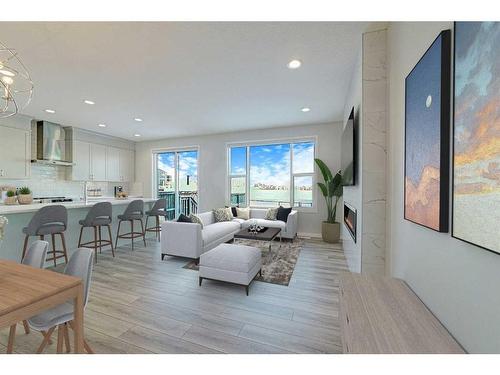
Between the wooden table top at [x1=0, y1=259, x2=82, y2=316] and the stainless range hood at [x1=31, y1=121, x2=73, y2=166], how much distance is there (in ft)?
15.8

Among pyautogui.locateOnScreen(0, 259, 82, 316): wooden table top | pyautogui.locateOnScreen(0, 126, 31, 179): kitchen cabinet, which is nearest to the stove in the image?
pyautogui.locateOnScreen(0, 126, 31, 179): kitchen cabinet

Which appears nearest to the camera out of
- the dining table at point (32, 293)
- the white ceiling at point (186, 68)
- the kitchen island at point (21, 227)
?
the dining table at point (32, 293)

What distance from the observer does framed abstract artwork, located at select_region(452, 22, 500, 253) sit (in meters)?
0.68

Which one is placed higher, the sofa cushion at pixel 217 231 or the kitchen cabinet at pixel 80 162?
the kitchen cabinet at pixel 80 162

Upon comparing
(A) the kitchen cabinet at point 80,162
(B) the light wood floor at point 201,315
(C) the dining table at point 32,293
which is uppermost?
(A) the kitchen cabinet at point 80,162

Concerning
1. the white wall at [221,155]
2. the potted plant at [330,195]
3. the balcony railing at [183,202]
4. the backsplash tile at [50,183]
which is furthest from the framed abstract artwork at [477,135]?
the backsplash tile at [50,183]

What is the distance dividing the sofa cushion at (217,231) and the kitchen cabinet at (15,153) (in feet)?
14.0

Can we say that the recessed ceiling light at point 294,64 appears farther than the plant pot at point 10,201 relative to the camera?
No

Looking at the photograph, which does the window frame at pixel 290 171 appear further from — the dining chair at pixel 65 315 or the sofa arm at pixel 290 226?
the dining chair at pixel 65 315

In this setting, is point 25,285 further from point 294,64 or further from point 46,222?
point 294,64

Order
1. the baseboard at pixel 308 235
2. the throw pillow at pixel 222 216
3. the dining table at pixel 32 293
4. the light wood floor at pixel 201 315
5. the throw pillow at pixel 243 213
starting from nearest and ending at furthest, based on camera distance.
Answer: the dining table at pixel 32 293, the light wood floor at pixel 201 315, the throw pillow at pixel 222 216, the baseboard at pixel 308 235, the throw pillow at pixel 243 213

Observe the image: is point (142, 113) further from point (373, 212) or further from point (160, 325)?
point (373, 212)

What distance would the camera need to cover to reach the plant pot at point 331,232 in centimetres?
450
